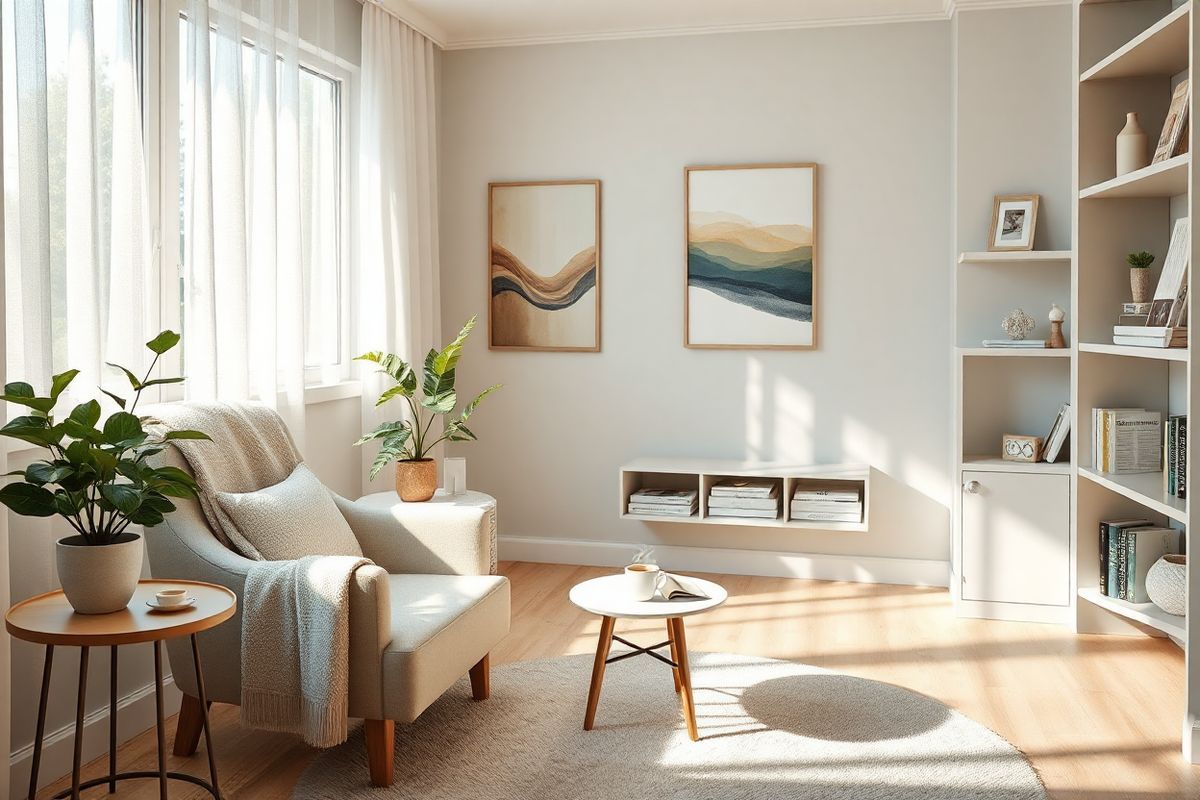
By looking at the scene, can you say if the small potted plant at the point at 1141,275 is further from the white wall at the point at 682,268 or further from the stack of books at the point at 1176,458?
the white wall at the point at 682,268

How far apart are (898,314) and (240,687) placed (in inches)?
128

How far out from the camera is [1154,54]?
345cm

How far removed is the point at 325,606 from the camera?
244cm

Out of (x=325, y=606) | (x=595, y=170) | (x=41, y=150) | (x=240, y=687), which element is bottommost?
(x=240, y=687)

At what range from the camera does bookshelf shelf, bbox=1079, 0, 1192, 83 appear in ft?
10.1

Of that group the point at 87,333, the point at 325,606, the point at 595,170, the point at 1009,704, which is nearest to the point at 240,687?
the point at 325,606

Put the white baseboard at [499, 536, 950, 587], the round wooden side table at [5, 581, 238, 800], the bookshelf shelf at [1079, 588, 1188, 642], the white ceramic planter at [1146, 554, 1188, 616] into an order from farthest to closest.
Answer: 1. the white baseboard at [499, 536, 950, 587]
2. the white ceramic planter at [1146, 554, 1188, 616]
3. the bookshelf shelf at [1079, 588, 1188, 642]
4. the round wooden side table at [5, 581, 238, 800]

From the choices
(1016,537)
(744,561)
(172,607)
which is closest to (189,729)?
(172,607)

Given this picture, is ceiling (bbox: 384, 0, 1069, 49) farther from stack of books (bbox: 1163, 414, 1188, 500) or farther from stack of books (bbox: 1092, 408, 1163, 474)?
stack of books (bbox: 1163, 414, 1188, 500)

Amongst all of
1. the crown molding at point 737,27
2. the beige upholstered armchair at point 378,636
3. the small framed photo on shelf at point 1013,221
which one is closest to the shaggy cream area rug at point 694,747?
the beige upholstered armchair at point 378,636

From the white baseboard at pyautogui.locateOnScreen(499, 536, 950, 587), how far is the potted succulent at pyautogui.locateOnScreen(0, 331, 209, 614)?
292cm

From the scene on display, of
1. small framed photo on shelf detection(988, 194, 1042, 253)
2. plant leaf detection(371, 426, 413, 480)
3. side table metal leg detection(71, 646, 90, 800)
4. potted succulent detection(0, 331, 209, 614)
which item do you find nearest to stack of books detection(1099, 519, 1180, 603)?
small framed photo on shelf detection(988, 194, 1042, 253)

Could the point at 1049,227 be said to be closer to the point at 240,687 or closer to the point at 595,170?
the point at 595,170

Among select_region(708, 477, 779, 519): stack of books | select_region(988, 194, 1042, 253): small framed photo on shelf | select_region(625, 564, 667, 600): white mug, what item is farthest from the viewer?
select_region(708, 477, 779, 519): stack of books
